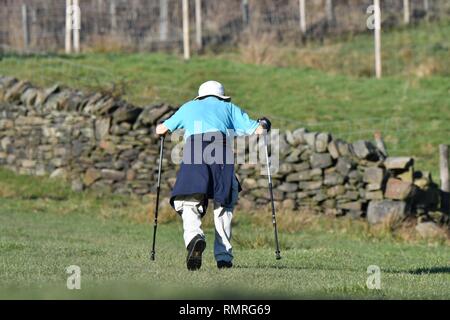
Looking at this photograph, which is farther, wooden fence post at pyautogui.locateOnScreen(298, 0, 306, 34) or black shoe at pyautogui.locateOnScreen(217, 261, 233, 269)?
wooden fence post at pyautogui.locateOnScreen(298, 0, 306, 34)

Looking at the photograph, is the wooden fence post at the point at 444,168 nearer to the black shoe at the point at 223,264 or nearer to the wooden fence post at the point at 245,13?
the black shoe at the point at 223,264

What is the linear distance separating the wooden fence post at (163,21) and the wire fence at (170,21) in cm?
3

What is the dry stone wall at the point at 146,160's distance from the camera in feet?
72.1

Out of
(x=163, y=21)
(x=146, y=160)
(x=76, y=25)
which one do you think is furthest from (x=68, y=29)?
(x=146, y=160)

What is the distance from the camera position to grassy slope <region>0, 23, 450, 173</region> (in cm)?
2881

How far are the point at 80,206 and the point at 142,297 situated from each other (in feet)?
46.1

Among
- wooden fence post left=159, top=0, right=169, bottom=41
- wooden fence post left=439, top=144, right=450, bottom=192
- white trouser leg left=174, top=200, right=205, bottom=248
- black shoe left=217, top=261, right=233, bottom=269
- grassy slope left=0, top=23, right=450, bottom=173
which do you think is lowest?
black shoe left=217, top=261, right=233, bottom=269

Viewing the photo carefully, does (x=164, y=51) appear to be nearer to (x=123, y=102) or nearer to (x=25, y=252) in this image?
(x=123, y=102)

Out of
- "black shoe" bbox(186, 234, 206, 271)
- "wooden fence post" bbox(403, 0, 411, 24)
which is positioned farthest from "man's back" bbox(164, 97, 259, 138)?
"wooden fence post" bbox(403, 0, 411, 24)

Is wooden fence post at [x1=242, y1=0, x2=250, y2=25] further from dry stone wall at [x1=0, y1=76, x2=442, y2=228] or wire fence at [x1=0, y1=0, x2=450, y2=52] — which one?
dry stone wall at [x1=0, y1=76, x2=442, y2=228]

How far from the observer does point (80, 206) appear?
23484mm

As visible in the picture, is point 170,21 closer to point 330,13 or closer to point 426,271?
point 330,13

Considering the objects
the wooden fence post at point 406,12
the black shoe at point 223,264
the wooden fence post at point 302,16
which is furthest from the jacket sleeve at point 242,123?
the wooden fence post at point 406,12

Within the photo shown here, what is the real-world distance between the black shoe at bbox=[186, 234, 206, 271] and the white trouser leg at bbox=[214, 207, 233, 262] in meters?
0.42
